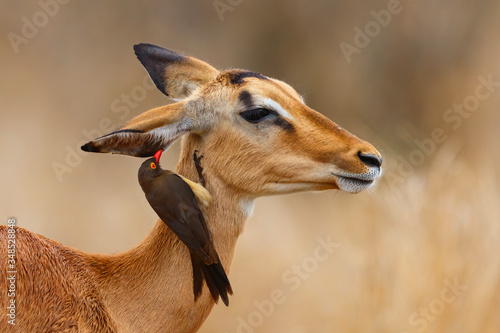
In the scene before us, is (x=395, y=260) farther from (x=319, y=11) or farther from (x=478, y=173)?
(x=319, y=11)

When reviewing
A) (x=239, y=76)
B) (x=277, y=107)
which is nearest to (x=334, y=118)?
(x=239, y=76)

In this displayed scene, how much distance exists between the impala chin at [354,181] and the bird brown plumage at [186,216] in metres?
0.58

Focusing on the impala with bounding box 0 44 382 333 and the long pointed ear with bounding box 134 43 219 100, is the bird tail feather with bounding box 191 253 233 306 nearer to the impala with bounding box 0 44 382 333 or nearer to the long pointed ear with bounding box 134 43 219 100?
the impala with bounding box 0 44 382 333

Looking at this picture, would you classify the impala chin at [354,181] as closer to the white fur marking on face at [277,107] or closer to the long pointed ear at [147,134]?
the white fur marking on face at [277,107]

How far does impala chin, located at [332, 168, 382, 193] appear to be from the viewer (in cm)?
280

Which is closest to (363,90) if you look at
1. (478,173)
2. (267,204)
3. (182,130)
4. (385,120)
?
(385,120)

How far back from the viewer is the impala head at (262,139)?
2.81 m

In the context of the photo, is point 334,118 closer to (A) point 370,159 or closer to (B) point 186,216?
(A) point 370,159

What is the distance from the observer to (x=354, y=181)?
2822mm

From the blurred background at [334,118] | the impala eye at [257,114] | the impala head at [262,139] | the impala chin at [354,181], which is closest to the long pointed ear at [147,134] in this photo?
the impala head at [262,139]

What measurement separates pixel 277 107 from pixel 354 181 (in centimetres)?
45

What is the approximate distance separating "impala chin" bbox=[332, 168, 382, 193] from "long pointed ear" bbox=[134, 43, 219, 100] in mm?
856

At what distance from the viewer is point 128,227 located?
6.32 meters

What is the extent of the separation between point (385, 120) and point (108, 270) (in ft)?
17.7
